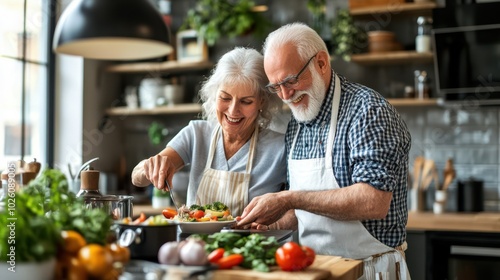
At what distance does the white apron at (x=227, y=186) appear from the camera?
2410 millimetres

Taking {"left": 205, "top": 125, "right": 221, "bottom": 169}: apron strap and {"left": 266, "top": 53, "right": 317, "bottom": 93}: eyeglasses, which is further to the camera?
{"left": 205, "top": 125, "right": 221, "bottom": 169}: apron strap

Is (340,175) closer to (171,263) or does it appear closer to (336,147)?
(336,147)

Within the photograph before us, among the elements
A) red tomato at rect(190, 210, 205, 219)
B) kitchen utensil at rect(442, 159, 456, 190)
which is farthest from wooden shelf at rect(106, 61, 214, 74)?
red tomato at rect(190, 210, 205, 219)

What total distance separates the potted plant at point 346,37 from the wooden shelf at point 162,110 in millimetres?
1099

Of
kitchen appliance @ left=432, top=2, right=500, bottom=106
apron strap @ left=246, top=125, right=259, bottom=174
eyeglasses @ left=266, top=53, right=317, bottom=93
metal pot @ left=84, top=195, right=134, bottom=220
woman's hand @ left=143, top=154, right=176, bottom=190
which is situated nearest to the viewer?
metal pot @ left=84, top=195, right=134, bottom=220

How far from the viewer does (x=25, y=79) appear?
14.5 feet

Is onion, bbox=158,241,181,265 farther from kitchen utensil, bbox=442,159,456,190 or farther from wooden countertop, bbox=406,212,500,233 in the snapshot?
kitchen utensil, bbox=442,159,456,190

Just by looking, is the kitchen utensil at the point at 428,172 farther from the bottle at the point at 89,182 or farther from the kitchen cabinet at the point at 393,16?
the bottle at the point at 89,182

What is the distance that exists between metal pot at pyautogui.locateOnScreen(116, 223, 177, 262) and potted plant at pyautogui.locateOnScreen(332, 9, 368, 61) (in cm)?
275

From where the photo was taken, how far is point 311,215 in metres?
2.20

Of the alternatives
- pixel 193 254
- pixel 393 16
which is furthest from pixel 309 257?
pixel 393 16

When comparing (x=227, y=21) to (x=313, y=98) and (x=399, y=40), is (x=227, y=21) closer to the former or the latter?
(x=399, y=40)

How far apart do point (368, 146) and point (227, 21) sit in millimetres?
2684

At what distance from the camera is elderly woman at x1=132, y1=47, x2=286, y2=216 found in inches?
94.0
